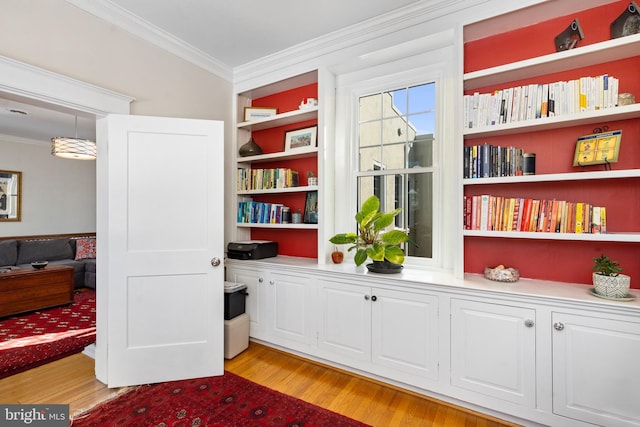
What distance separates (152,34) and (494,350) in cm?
353

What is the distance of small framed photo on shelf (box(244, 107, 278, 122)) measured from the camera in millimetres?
3169

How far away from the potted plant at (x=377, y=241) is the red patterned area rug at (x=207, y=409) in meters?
1.04

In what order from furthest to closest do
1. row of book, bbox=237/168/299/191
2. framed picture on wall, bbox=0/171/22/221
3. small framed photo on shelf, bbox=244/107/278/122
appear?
1. framed picture on wall, bbox=0/171/22/221
2. small framed photo on shelf, bbox=244/107/278/122
3. row of book, bbox=237/168/299/191

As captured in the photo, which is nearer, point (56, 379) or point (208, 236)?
point (56, 379)

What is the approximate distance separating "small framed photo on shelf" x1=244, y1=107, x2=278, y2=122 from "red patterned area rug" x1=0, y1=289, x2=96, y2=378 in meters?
2.79

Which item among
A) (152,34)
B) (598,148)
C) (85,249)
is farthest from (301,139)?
(85,249)

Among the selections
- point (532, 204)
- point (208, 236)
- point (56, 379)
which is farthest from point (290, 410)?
point (532, 204)

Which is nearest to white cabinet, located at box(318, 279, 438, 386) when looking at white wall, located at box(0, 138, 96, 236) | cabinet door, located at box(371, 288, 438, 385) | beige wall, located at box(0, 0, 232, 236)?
cabinet door, located at box(371, 288, 438, 385)

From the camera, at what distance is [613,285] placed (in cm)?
159

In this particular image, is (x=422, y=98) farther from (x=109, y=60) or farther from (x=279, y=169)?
(x=109, y=60)

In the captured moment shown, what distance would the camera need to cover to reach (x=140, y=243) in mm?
2236

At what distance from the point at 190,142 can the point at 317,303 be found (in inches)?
65.4

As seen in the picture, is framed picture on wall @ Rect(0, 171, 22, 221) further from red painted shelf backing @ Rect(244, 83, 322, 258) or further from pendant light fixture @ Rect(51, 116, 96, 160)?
red painted shelf backing @ Rect(244, 83, 322, 258)

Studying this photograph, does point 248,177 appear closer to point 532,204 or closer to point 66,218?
point 532,204
